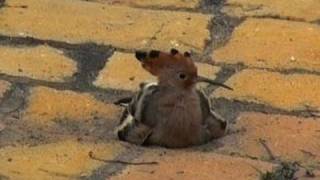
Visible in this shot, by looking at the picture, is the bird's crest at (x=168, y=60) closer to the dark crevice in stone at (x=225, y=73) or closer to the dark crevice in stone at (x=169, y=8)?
the dark crevice in stone at (x=225, y=73)

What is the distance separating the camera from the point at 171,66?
4305 mm

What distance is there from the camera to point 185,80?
4320mm

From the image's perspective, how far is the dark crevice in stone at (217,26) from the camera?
527 centimetres

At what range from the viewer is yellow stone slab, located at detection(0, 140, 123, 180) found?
13.9 feet

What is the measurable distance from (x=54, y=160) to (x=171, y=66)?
19.2 inches

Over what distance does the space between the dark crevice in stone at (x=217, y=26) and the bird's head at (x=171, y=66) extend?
0.85m

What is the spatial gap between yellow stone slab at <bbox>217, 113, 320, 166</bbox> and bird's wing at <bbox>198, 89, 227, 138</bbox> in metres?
0.04

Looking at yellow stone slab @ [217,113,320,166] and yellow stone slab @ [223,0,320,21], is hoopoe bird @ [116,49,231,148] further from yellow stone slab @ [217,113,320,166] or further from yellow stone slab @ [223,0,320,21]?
yellow stone slab @ [223,0,320,21]

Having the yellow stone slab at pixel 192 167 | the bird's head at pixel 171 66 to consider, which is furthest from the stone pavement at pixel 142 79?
the bird's head at pixel 171 66

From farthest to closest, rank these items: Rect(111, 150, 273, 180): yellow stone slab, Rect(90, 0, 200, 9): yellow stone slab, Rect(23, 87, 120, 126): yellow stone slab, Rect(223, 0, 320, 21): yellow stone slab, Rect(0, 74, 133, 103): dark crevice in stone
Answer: Rect(90, 0, 200, 9): yellow stone slab → Rect(223, 0, 320, 21): yellow stone slab → Rect(0, 74, 133, 103): dark crevice in stone → Rect(23, 87, 120, 126): yellow stone slab → Rect(111, 150, 273, 180): yellow stone slab

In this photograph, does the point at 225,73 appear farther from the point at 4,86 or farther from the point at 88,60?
the point at 4,86

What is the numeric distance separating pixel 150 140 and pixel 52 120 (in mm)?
427

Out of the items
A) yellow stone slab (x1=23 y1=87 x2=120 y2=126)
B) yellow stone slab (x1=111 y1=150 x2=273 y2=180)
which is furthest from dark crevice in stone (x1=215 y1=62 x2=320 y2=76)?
yellow stone slab (x1=111 y1=150 x2=273 y2=180)

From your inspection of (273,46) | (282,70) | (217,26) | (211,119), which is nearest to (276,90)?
(282,70)
